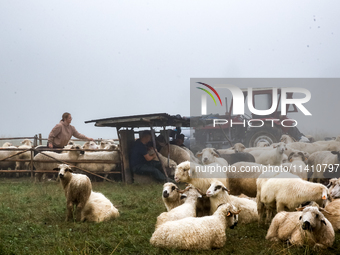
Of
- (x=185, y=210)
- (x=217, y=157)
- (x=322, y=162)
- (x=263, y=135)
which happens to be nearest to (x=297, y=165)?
(x=322, y=162)

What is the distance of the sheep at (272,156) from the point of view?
980 centimetres

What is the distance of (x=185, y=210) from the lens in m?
5.69

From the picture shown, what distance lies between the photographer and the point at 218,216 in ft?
17.1

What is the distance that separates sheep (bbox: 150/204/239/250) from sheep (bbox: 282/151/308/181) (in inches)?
136

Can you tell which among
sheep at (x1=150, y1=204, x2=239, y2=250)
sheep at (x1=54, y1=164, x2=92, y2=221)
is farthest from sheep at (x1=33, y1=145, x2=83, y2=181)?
sheep at (x1=150, y1=204, x2=239, y2=250)

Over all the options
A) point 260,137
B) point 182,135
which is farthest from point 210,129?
point 260,137

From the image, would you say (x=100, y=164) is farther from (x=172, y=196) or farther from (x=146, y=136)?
(x=172, y=196)

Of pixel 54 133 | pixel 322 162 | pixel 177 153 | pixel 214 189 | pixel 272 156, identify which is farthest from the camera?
pixel 177 153

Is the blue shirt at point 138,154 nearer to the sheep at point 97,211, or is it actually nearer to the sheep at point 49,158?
the sheep at point 49,158

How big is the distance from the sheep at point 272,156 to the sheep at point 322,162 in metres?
0.79

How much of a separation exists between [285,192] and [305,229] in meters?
1.31

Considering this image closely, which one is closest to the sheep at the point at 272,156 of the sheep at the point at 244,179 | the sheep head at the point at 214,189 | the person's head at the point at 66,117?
the sheep at the point at 244,179

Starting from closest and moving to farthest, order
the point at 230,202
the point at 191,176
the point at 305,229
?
the point at 305,229 < the point at 230,202 < the point at 191,176

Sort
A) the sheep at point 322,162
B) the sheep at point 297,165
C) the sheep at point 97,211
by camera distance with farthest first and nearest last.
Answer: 1. the sheep at point 322,162
2. the sheep at point 297,165
3. the sheep at point 97,211
